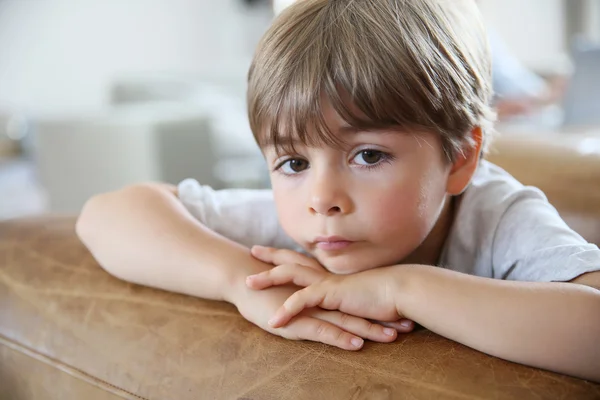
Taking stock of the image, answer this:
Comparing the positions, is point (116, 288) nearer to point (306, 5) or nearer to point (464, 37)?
point (306, 5)

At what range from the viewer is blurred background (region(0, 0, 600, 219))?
2.47 meters

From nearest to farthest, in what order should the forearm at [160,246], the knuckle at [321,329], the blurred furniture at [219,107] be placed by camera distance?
1. the knuckle at [321,329]
2. the forearm at [160,246]
3. the blurred furniture at [219,107]

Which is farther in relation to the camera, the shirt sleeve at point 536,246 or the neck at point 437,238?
the neck at point 437,238

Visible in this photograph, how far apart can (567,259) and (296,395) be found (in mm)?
348

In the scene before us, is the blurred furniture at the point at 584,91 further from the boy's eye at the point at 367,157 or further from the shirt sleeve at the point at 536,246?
the boy's eye at the point at 367,157

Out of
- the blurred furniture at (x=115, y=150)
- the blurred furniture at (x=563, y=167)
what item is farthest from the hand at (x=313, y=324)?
the blurred furniture at (x=115, y=150)

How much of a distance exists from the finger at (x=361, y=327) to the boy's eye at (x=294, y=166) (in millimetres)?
195

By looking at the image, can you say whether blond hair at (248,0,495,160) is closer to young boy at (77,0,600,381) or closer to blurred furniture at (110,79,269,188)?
young boy at (77,0,600,381)

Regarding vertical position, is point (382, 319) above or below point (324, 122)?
below

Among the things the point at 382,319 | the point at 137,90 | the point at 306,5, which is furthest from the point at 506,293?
the point at 137,90

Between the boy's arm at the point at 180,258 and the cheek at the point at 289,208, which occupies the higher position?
the cheek at the point at 289,208

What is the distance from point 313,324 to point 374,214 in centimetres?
15

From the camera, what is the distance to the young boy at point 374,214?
2.14 ft

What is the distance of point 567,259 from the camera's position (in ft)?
2.41
